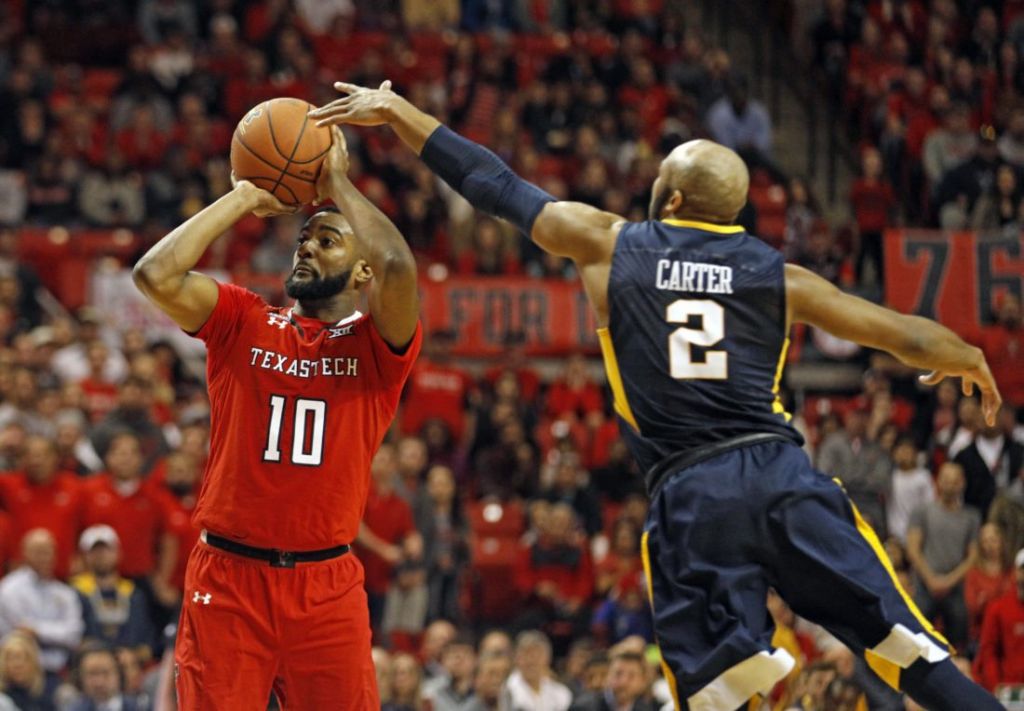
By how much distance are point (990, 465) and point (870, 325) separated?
738 centimetres

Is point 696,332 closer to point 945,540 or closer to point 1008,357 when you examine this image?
point 945,540

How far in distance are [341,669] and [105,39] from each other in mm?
13485

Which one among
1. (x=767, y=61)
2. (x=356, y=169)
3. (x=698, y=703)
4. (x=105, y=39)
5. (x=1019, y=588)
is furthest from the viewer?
(x=767, y=61)

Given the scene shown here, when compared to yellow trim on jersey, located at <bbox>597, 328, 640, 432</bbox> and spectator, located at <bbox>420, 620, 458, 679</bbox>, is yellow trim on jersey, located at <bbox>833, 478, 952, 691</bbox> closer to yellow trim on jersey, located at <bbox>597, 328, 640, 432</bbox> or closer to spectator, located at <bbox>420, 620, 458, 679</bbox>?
yellow trim on jersey, located at <bbox>597, 328, 640, 432</bbox>

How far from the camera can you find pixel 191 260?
18.2 feet

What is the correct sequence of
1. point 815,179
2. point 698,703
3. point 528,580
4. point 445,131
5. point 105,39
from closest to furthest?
point 698,703 < point 445,131 < point 528,580 < point 105,39 < point 815,179

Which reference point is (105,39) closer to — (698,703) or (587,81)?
(587,81)

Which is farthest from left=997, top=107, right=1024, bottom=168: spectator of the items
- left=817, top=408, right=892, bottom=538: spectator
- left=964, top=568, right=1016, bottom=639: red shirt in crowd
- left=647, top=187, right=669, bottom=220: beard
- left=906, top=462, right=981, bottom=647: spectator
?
left=647, top=187, right=669, bottom=220: beard

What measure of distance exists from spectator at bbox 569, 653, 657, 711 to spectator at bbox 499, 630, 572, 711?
0.44m

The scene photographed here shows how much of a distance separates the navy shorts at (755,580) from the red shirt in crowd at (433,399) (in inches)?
333

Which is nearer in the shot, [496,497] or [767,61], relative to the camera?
[496,497]

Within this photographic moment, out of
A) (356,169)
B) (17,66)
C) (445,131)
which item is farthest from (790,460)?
(17,66)

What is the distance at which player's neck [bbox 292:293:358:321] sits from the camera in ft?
19.4

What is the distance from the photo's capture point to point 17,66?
16625 mm
